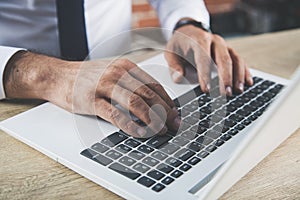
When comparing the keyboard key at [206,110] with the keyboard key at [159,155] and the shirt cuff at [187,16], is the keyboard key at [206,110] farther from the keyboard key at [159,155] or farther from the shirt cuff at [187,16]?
the shirt cuff at [187,16]

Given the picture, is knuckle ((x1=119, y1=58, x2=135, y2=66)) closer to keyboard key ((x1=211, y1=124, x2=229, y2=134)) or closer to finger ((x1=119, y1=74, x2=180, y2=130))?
finger ((x1=119, y1=74, x2=180, y2=130))

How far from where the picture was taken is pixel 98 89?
856mm

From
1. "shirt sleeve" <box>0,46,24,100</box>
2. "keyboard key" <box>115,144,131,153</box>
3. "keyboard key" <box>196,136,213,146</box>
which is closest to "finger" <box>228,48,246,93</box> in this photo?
"keyboard key" <box>196,136,213,146</box>

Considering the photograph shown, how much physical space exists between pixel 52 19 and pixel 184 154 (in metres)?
0.64

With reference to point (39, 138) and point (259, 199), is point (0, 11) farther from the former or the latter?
point (259, 199)

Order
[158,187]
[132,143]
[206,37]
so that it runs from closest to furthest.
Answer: [158,187] → [132,143] → [206,37]

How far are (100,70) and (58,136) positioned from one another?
164 mm

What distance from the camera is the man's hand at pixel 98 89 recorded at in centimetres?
80

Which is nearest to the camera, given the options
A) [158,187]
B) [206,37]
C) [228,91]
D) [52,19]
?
[158,187]

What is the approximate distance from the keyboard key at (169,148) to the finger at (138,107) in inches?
1.3

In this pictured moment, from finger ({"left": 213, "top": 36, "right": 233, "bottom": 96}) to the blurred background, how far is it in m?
2.05

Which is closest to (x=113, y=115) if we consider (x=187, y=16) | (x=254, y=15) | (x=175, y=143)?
(x=175, y=143)

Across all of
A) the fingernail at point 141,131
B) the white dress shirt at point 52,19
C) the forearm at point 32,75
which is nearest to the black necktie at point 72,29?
the white dress shirt at point 52,19

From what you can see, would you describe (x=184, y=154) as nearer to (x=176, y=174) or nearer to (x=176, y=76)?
(x=176, y=174)
